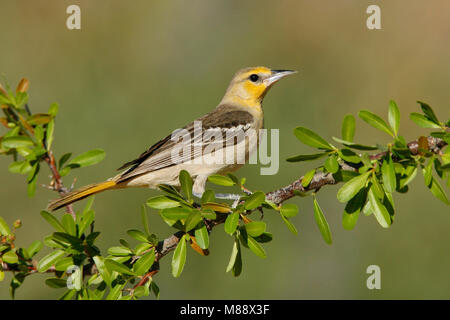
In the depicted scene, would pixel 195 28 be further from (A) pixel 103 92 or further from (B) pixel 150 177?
(B) pixel 150 177

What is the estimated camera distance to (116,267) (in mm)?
2227

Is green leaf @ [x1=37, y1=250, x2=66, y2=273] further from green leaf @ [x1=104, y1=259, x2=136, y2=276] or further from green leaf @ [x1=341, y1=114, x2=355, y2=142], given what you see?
green leaf @ [x1=341, y1=114, x2=355, y2=142]

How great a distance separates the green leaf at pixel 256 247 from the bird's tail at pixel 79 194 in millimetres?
1081

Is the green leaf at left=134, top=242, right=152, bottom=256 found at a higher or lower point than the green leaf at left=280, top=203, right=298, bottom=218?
lower

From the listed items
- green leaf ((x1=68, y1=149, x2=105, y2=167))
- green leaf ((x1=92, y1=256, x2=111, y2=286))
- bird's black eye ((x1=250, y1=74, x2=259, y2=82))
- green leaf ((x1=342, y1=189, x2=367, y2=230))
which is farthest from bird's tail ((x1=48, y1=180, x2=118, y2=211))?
bird's black eye ((x1=250, y1=74, x2=259, y2=82))

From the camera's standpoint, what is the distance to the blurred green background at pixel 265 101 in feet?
14.4

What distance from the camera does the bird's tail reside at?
9.70ft

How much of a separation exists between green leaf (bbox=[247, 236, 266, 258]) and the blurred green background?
2.06 m

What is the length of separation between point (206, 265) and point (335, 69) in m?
2.91

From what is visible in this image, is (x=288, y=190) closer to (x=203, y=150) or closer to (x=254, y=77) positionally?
(x=203, y=150)

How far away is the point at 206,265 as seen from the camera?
14.3 ft

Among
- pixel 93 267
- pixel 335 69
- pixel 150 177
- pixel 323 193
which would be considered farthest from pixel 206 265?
pixel 335 69

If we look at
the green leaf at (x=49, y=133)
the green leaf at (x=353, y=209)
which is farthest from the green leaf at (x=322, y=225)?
the green leaf at (x=49, y=133)

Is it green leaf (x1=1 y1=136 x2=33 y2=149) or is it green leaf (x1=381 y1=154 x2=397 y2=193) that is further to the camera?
green leaf (x1=1 y1=136 x2=33 y2=149)
